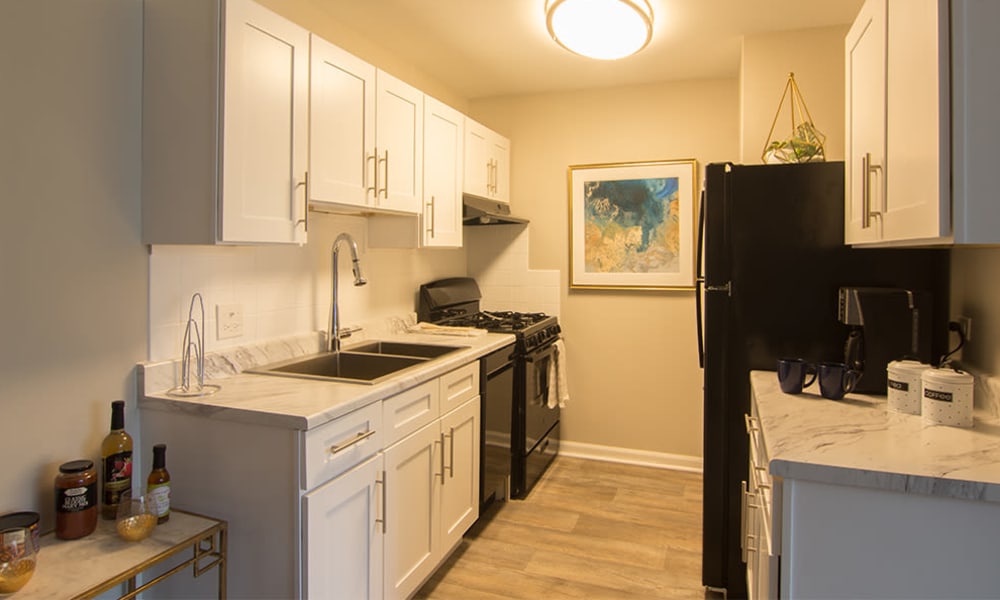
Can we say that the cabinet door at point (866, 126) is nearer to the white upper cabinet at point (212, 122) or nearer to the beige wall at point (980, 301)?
the beige wall at point (980, 301)

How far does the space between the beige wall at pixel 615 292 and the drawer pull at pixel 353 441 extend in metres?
2.37

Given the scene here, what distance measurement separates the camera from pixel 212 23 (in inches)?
68.7

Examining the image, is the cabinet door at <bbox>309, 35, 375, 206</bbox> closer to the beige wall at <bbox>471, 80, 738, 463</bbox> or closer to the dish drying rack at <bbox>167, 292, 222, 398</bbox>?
the dish drying rack at <bbox>167, 292, 222, 398</bbox>

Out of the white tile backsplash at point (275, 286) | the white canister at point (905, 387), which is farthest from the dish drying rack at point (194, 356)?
the white canister at point (905, 387)

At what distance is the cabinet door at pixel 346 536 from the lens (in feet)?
5.57

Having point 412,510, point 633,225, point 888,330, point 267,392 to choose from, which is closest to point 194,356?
point 267,392

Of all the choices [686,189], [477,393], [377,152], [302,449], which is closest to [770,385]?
[477,393]

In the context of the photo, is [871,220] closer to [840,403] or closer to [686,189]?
[840,403]

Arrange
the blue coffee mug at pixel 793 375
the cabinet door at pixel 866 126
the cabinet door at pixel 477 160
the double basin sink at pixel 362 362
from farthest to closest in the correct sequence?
the cabinet door at pixel 477 160
the double basin sink at pixel 362 362
the blue coffee mug at pixel 793 375
the cabinet door at pixel 866 126

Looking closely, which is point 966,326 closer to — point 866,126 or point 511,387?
point 866,126

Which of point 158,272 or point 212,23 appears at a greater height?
point 212,23

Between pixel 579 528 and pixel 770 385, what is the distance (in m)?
1.44

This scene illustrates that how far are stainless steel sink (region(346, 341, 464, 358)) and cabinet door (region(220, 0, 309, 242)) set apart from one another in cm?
92

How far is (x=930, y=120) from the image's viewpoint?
50.8 inches
